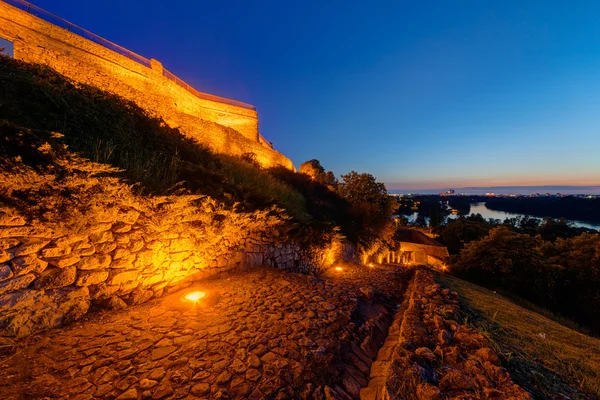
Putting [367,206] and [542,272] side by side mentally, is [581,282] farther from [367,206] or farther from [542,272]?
[367,206]

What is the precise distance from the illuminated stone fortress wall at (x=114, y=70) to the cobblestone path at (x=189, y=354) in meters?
6.70

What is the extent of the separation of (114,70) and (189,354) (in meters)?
19.3

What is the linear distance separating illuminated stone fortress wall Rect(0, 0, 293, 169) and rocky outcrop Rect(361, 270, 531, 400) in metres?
8.37

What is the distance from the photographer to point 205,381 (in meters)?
2.01

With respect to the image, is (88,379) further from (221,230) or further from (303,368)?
(221,230)

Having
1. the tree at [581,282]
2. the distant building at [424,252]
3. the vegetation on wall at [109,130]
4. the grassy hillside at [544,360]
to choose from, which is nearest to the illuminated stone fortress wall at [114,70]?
the vegetation on wall at [109,130]

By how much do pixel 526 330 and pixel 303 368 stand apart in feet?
14.5

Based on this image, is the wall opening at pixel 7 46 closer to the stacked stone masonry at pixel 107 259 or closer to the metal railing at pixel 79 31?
the metal railing at pixel 79 31

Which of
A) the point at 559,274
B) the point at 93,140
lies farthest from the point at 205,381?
the point at 559,274

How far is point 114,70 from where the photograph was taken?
48.4ft

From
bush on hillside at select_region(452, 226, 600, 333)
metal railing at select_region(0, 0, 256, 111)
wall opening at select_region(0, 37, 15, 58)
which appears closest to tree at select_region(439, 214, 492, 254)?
bush on hillside at select_region(452, 226, 600, 333)

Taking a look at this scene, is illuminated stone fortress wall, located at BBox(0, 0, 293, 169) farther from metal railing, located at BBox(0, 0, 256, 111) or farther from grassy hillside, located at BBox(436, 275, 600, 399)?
grassy hillside, located at BBox(436, 275, 600, 399)

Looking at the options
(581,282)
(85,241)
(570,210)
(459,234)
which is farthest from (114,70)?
(570,210)

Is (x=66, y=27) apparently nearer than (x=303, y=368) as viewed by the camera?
No
